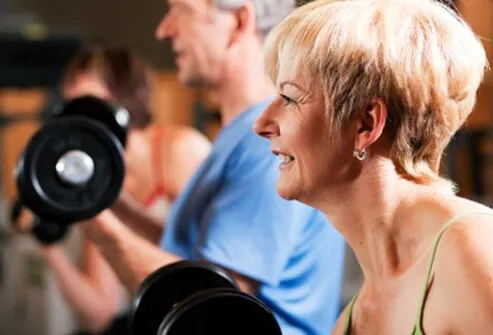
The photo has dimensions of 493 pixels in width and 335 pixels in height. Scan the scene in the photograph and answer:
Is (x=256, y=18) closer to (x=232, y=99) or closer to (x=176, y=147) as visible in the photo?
(x=232, y=99)

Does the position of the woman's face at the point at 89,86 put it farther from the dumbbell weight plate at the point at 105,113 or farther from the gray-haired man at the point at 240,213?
the gray-haired man at the point at 240,213

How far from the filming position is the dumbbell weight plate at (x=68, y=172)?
4.90 ft

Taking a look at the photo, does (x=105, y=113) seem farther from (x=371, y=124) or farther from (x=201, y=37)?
(x=371, y=124)

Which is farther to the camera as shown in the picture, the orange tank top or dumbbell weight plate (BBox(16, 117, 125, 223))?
the orange tank top

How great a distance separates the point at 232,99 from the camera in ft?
5.51

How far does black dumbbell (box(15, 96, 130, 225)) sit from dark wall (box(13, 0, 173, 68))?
17.5 ft

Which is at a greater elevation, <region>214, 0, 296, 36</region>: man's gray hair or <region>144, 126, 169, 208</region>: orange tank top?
<region>214, 0, 296, 36</region>: man's gray hair

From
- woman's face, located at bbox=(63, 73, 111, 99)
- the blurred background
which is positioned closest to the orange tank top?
woman's face, located at bbox=(63, 73, 111, 99)

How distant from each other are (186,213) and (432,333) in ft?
2.46

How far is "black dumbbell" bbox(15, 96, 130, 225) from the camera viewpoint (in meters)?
1.49

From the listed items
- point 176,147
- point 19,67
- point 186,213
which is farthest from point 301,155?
point 19,67

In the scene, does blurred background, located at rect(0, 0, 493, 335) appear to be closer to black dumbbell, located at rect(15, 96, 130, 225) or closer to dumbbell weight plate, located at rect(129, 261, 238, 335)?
black dumbbell, located at rect(15, 96, 130, 225)

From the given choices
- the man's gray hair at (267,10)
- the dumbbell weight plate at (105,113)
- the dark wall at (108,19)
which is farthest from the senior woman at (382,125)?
the dark wall at (108,19)

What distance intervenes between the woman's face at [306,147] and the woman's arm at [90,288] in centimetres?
171
